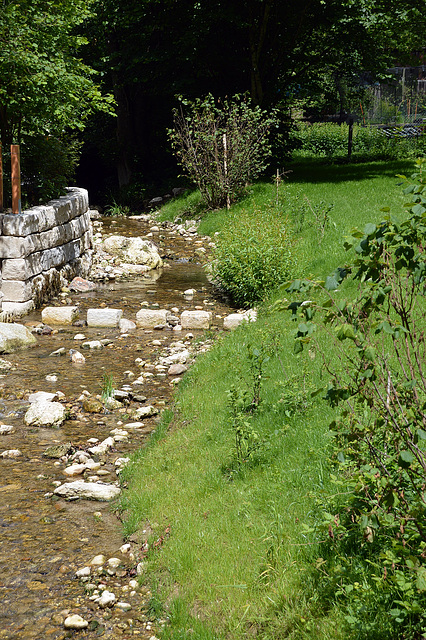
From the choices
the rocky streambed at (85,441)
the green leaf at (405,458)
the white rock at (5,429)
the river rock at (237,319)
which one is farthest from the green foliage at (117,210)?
the green leaf at (405,458)

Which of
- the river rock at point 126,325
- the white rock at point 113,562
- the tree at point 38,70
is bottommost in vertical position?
the white rock at point 113,562

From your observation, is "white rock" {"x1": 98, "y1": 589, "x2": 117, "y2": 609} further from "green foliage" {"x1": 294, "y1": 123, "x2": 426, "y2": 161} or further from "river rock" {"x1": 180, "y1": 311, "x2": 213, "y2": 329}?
"green foliage" {"x1": 294, "y1": 123, "x2": 426, "y2": 161}

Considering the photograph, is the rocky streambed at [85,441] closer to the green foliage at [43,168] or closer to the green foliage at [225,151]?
the green foliage at [43,168]

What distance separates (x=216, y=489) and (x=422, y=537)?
2.04 meters

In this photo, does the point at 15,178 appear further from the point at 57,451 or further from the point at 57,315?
the point at 57,451

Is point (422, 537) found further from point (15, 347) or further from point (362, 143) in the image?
point (362, 143)

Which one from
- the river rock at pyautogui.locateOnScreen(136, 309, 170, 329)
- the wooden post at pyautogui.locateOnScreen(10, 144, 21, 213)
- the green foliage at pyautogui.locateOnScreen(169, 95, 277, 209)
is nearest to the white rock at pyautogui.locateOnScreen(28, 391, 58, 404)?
the river rock at pyautogui.locateOnScreen(136, 309, 170, 329)

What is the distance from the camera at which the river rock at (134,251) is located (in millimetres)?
14010

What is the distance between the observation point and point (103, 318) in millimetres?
10156

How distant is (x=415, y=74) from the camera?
115 feet

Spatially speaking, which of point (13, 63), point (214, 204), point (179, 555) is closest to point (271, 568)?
point (179, 555)

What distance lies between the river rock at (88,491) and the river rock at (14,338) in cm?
381

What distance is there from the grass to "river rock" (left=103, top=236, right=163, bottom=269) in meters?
6.67

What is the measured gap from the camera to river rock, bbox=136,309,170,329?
33.2ft
